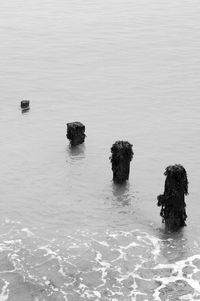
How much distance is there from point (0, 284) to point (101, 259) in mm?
5793

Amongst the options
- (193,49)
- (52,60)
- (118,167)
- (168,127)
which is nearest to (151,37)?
(193,49)

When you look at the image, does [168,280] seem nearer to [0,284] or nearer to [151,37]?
[0,284]

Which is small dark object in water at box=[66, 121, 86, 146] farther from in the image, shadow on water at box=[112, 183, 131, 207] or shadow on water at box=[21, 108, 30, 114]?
shadow on water at box=[21, 108, 30, 114]

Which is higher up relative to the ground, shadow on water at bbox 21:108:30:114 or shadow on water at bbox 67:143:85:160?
shadow on water at bbox 21:108:30:114

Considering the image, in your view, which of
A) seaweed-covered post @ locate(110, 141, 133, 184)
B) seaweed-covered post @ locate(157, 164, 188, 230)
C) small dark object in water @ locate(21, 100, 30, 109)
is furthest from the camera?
small dark object in water @ locate(21, 100, 30, 109)

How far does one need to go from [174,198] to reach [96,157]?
11.8 metres

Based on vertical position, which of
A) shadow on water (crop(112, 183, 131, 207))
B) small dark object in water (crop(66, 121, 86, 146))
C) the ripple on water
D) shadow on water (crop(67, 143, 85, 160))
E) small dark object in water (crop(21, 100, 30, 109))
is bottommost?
the ripple on water

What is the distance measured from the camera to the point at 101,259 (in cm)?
3222

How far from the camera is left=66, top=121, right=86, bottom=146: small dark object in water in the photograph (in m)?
44.9

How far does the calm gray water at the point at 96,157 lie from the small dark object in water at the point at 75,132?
80 cm

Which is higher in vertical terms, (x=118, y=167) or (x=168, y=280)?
(x=118, y=167)

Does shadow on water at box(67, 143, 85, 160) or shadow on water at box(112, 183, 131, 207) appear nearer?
shadow on water at box(112, 183, 131, 207)

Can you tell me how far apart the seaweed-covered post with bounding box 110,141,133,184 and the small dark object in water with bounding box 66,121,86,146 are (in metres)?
6.54

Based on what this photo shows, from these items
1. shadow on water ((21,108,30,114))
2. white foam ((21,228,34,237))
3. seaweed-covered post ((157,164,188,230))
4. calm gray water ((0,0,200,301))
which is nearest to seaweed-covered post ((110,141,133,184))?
calm gray water ((0,0,200,301))
